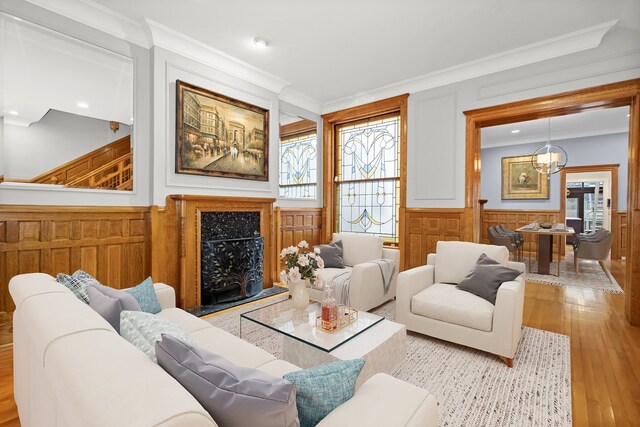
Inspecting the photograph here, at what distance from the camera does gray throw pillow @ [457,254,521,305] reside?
2.61 m

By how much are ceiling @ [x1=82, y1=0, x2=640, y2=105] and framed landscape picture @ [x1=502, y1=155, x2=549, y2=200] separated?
17.2 feet

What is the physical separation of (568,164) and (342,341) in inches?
333

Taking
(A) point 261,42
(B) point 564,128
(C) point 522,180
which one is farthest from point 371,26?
(C) point 522,180

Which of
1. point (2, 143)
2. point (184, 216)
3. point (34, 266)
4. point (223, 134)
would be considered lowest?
point (34, 266)

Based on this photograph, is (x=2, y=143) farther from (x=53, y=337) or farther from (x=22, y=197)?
(x=53, y=337)

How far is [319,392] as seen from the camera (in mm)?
927

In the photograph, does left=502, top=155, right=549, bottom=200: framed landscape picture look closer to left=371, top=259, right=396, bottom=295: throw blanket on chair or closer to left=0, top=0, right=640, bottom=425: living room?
left=0, top=0, right=640, bottom=425: living room

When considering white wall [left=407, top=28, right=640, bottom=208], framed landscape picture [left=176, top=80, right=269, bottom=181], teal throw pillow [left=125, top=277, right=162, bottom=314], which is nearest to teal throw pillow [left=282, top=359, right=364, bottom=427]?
teal throw pillow [left=125, top=277, right=162, bottom=314]

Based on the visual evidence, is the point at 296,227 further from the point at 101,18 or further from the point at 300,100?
the point at 101,18

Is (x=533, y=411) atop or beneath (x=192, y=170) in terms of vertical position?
beneath

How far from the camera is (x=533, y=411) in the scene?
1.85 meters

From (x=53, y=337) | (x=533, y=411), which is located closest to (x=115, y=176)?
(x=53, y=337)

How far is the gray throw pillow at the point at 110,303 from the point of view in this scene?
4.79ft

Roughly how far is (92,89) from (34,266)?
1710mm
